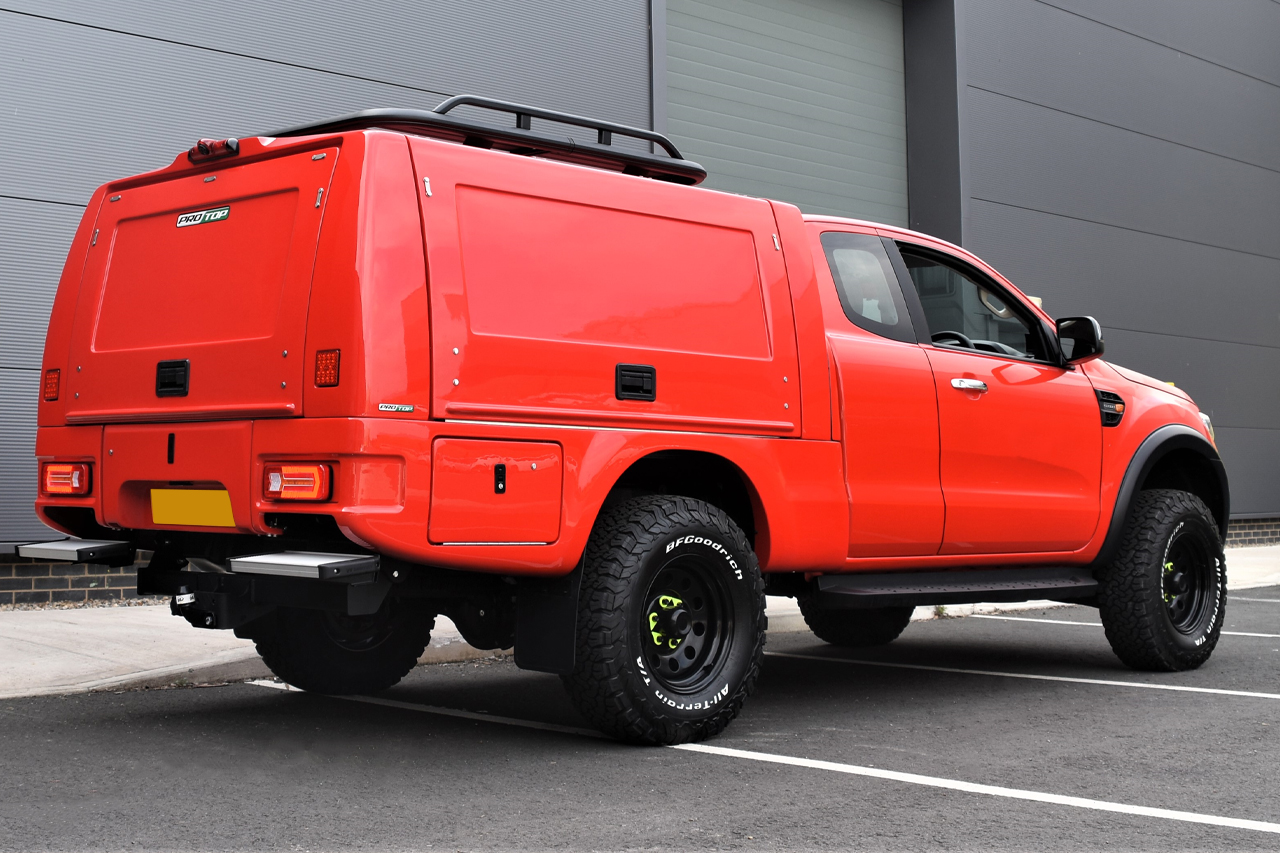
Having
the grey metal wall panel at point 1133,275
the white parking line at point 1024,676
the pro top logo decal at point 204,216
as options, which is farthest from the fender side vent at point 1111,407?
the grey metal wall panel at point 1133,275

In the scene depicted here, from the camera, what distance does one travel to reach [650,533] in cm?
505

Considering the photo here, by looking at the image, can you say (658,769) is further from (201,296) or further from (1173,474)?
(1173,474)

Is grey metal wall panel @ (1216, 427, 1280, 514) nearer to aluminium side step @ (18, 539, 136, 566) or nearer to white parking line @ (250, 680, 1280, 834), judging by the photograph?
white parking line @ (250, 680, 1280, 834)

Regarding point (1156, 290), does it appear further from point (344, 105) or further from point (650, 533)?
point (650, 533)

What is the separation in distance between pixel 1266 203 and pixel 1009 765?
1739cm

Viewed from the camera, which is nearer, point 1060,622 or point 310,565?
point 310,565

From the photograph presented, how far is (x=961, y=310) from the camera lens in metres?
7.39

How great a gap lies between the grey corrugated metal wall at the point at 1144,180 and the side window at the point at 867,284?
31.3ft

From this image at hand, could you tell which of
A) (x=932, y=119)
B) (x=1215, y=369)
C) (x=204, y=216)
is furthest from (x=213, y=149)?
(x=1215, y=369)

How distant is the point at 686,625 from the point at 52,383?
8.99ft

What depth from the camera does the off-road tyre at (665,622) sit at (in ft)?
16.1

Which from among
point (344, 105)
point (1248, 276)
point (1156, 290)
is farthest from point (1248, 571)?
point (344, 105)

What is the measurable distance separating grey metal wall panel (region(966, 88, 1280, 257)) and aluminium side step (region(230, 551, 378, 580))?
12.6 metres

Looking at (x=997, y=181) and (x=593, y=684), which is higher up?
(x=997, y=181)
